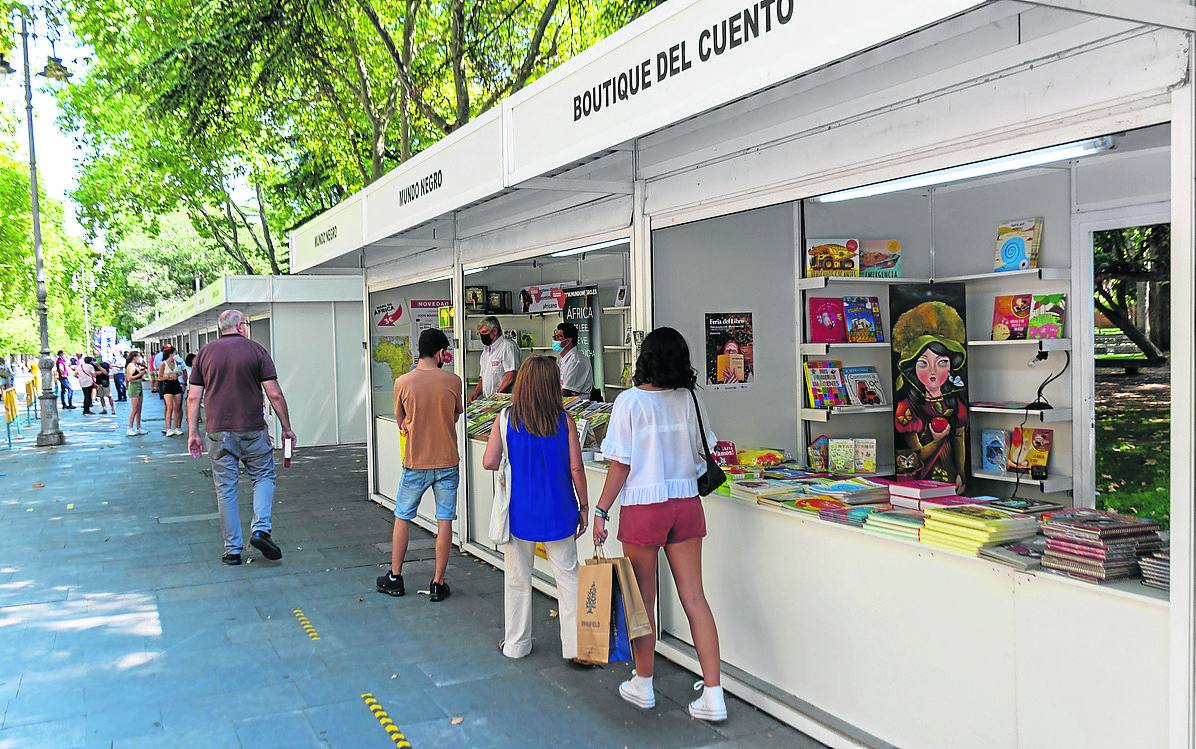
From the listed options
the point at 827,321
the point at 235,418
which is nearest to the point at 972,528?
the point at 827,321

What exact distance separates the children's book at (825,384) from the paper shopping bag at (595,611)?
303cm

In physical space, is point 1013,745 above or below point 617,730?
above

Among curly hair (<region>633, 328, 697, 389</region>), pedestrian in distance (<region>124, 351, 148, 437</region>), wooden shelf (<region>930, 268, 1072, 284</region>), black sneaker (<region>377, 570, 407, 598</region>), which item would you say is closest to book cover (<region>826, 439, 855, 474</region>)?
wooden shelf (<region>930, 268, 1072, 284</region>)

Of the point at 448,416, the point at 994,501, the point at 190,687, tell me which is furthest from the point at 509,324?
the point at 994,501

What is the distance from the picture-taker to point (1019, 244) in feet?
20.8

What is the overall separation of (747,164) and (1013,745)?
100 inches

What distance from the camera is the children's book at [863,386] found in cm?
683

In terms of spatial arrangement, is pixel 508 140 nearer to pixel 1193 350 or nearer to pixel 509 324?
pixel 1193 350

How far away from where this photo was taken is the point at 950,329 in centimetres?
667

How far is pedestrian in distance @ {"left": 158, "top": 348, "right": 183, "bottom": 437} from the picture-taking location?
712 inches

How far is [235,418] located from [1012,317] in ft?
18.7

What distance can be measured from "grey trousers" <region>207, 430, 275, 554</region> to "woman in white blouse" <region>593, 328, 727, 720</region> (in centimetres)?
405

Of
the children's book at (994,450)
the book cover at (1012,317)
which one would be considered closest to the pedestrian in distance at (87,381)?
the children's book at (994,450)

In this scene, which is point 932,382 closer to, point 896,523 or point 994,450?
point 994,450
